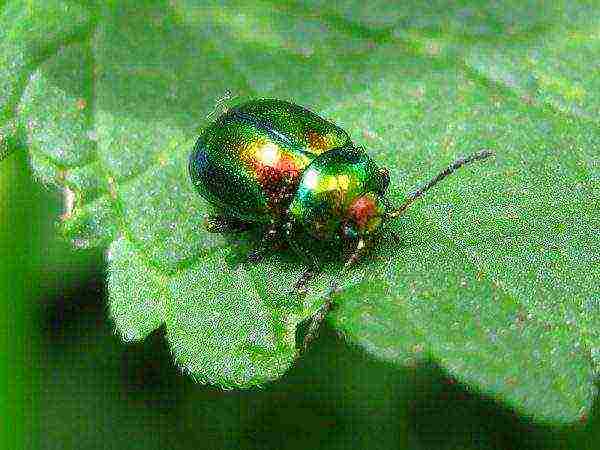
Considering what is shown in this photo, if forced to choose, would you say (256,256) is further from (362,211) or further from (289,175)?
(362,211)

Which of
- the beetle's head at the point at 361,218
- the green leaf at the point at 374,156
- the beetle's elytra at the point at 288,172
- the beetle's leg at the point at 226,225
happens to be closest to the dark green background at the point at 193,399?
the green leaf at the point at 374,156

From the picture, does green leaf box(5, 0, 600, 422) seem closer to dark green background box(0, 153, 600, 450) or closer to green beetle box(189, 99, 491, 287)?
green beetle box(189, 99, 491, 287)

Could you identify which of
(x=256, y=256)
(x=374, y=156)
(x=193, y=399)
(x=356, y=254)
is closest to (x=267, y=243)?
(x=256, y=256)

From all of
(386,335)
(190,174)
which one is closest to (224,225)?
(190,174)

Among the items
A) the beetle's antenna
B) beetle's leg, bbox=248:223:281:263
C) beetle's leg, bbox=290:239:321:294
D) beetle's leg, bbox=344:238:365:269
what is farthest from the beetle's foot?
the beetle's antenna

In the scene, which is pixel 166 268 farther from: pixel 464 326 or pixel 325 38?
pixel 325 38

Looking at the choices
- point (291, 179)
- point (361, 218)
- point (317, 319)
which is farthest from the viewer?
point (291, 179)
